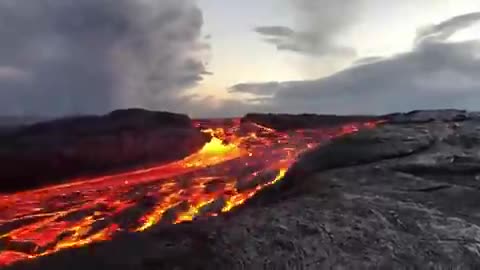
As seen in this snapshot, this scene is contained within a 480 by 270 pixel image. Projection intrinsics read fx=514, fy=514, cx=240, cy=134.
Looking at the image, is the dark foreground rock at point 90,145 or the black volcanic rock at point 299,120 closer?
the dark foreground rock at point 90,145

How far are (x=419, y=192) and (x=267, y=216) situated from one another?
75.8 inches

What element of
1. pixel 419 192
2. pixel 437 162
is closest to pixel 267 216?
pixel 419 192

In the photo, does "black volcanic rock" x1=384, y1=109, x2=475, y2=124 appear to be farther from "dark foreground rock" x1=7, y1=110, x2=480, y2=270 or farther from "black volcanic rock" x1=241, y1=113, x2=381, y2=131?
"dark foreground rock" x1=7, y1=110, x2=480, y2=270

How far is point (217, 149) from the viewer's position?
9.49 metres

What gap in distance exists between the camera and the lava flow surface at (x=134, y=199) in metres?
4.50

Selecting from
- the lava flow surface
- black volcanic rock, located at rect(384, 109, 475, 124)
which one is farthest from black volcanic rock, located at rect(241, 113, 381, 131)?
the lava flow surface

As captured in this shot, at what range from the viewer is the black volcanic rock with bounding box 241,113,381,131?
523 inches

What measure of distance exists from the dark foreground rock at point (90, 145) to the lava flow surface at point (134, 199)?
74cm

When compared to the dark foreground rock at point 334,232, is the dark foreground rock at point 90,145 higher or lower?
higher

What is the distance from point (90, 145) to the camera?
9.52 meters

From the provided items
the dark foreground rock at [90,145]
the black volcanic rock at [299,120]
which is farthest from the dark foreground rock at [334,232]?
Answer: the black volcanic rock at [299,120]

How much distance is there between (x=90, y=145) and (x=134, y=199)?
13.4 feet

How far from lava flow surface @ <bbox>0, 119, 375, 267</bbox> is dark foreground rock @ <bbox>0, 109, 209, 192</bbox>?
2.42 ft

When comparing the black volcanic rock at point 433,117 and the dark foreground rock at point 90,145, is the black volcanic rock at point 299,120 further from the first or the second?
the dark foreground rock at point 90,145
